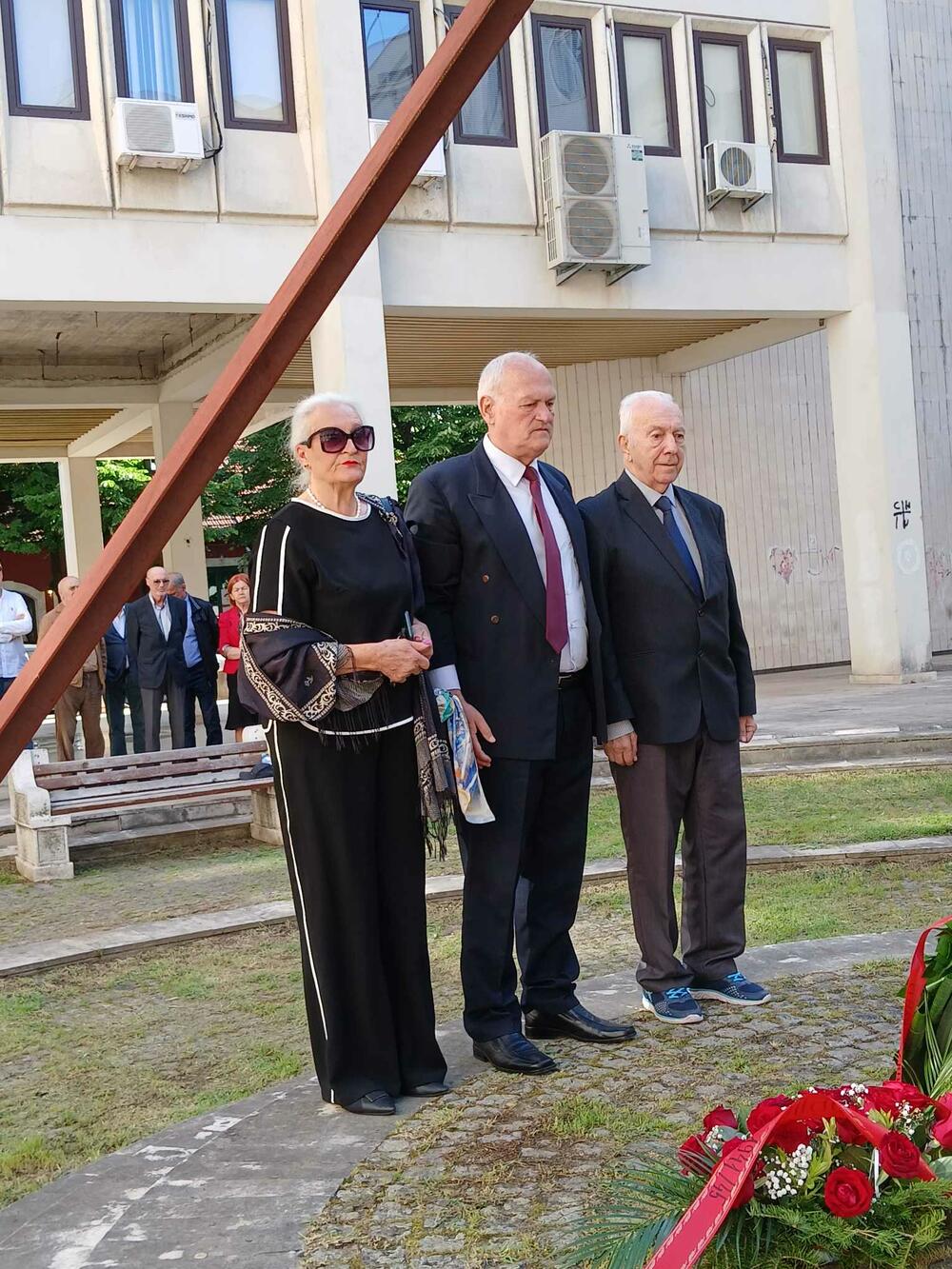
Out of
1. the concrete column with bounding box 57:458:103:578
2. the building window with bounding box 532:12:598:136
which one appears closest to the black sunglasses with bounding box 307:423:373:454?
the building window with bounding box 532:12:598:136

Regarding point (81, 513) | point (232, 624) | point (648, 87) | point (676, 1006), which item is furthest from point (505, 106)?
point (676, 1006)

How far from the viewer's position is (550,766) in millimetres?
4832

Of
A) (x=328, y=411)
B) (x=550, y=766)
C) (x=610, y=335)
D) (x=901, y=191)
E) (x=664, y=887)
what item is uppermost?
(x=901, y=191)

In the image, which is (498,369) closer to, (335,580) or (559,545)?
(559,545)

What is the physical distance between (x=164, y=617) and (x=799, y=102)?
1081 centimetres

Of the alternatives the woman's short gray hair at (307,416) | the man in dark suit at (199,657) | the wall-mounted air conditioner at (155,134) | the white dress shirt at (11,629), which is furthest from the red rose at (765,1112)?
the wall-mounted air conditioner at (155,134)

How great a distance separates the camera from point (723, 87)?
18000mm

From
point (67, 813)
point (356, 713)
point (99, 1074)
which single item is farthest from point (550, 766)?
point (67, 813)

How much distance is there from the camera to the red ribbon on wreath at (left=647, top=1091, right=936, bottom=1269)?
105 inches

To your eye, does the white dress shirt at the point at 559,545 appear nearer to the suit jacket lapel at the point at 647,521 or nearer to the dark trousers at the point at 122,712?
the suit jacket lapel at the point at 647,521

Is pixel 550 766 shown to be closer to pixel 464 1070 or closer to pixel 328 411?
pixel 464 1070

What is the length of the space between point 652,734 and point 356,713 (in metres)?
1.21

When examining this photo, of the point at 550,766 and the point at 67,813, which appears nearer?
the point at 550,766

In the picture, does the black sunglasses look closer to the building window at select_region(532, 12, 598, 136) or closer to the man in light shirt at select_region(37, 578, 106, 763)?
the man in light shirt at select_region(37, 578, 106, 763)
